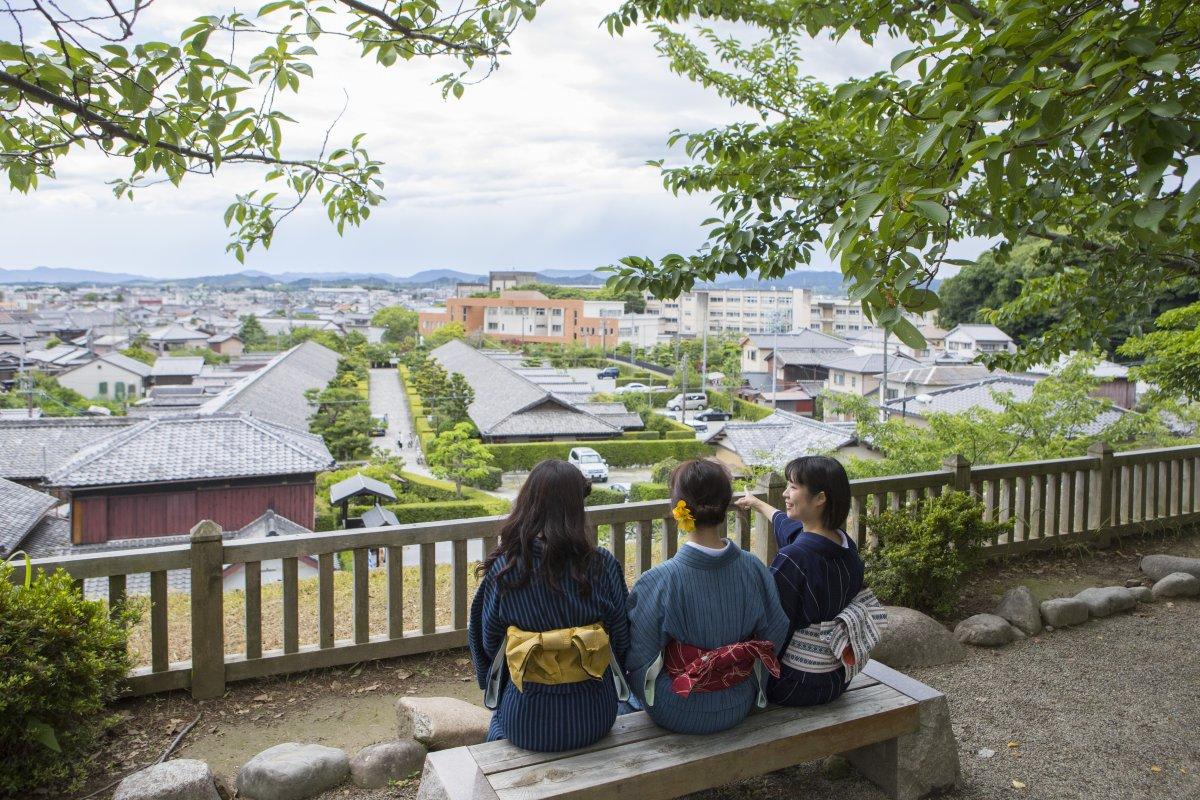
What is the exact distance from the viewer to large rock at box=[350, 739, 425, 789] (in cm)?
310

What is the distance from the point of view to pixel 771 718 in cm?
282

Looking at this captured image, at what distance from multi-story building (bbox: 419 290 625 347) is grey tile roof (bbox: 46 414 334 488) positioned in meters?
68.7

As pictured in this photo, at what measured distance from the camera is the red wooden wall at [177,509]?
19.6m

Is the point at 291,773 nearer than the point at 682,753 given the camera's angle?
No

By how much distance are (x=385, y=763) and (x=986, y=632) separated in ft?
11.2

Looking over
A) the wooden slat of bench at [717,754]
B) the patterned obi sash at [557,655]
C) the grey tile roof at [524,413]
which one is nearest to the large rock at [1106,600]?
the wooden slat of bench at [717,754]

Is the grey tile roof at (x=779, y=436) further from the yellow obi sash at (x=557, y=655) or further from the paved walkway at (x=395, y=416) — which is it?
the yellow obi sash at (x=557, y=655)

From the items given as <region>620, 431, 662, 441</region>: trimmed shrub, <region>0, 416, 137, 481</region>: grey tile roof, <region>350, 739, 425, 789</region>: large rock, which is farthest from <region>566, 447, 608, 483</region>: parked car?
<region>350, 739, 425, 789</region>: large rock

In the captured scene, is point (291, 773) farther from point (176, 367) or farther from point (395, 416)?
point (176, 367)

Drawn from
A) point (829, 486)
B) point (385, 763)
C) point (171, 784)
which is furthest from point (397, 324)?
point (829, 486)

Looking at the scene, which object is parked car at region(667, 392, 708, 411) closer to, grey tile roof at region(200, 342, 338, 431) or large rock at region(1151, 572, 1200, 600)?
grey tile roof at region(200, 342, 338, 431)

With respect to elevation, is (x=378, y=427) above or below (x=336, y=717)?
below

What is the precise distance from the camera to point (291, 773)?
303 cm

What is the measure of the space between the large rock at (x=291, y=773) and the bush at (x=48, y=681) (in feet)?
2.07
